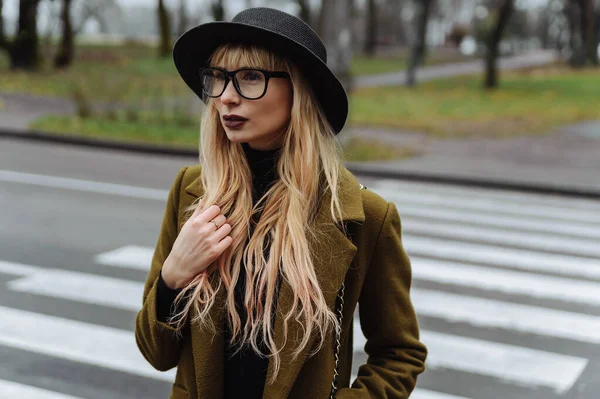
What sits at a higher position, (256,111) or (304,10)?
(304,10)

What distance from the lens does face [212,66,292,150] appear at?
2195 millimetres

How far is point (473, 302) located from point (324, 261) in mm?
4933

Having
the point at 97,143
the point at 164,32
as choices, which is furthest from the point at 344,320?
the point at 164,32

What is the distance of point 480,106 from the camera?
27000 mm

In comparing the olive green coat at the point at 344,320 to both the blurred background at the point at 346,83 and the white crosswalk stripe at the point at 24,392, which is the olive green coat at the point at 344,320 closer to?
the blurred background at the point at 346,83

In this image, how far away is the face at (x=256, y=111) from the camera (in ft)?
7.20

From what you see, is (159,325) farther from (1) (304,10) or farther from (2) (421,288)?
(1) (304,10)

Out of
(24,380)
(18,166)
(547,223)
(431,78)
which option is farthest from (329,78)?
(431,78)

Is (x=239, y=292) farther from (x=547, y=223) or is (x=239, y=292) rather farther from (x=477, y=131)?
(x=477, y=131)

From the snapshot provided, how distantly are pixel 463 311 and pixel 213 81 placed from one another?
15.6ft

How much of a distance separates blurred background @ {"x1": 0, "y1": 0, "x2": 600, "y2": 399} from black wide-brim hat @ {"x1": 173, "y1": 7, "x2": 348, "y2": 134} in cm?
131

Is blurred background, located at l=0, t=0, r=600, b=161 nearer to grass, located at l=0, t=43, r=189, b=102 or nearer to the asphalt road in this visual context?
grass, located at l=0, t=43, r=189, b=102

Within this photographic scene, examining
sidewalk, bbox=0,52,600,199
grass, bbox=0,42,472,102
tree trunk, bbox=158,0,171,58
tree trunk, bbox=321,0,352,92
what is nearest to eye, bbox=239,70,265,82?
sidewalk, bbox=0,52,600,199

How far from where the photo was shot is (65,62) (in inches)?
1206
